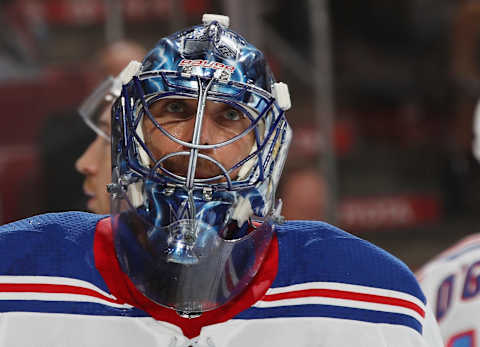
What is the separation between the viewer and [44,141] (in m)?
3.56

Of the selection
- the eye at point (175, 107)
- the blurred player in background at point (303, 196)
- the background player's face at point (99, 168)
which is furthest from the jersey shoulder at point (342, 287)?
the blurred player in background at point (303, 196)

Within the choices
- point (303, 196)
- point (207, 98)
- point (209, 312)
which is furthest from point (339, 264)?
point (303, 196)

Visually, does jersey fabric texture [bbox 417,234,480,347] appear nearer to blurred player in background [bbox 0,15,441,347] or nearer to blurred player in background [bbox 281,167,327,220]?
blurred player in background [bbox 0,15,441,347]

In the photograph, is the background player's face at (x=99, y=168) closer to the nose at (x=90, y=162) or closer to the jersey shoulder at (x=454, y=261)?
the nose at (x=90, y=162)

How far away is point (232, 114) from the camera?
1.64m

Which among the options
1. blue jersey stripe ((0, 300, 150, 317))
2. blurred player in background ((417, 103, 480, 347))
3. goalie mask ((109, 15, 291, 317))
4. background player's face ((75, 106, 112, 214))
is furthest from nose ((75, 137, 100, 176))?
blurred player in background ((417, 103, 480, 347))

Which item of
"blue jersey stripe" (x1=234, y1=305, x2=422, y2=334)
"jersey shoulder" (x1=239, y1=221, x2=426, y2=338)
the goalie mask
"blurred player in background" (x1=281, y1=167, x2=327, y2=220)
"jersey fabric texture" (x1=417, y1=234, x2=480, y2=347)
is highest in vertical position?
the goalie mask

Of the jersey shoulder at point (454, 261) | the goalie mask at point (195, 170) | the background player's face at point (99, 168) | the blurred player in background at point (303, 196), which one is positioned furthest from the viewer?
the blurred player in background at point (303, 196)

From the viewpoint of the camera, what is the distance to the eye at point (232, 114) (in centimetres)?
163

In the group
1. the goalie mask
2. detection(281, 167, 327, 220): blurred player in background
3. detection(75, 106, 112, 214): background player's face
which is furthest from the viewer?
detection(281, 167, 327, 220): blurred player in background

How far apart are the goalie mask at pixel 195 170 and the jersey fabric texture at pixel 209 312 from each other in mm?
41

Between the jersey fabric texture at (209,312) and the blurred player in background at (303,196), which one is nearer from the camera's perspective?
the jersey fabric texture at (209,312)

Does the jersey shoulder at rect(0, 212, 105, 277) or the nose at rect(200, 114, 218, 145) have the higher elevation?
the nose at rect(200, 114, 218, 145)

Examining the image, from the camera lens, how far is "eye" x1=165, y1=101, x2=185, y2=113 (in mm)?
1632
